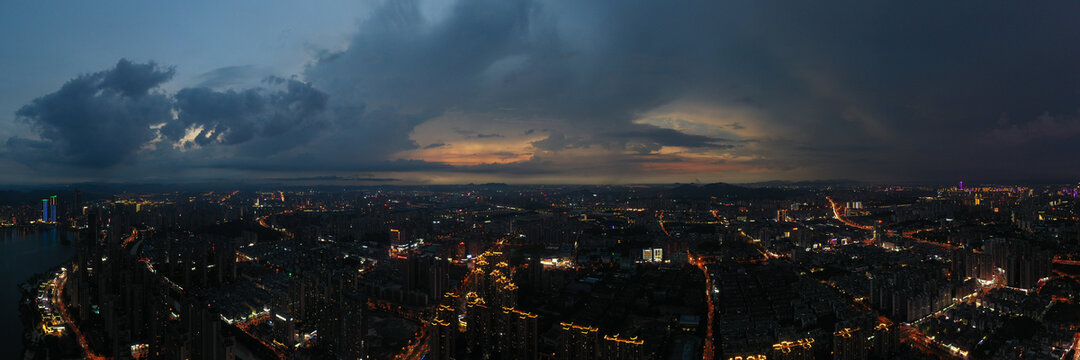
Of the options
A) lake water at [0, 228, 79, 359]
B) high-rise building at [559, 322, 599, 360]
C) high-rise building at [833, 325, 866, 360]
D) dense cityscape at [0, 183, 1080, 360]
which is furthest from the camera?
lake water at [0, 228, 79, 359]

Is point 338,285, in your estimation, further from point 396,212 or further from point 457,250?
point 396,212

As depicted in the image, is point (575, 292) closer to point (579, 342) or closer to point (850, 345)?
point (579, 342)

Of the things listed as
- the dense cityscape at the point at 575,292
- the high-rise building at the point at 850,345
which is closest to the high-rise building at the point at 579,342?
the dense cityscape at the point at 575,292

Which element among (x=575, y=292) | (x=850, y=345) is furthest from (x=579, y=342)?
(x=575, y=292)

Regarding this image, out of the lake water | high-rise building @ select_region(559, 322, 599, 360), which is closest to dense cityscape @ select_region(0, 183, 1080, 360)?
high-rise building @ select_region(559, 322, 599, 360)

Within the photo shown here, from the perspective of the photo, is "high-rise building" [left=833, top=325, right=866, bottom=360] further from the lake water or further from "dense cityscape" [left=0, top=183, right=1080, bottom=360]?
the lake water

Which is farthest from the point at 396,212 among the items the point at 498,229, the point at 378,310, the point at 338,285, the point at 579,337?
the point at 579,337
